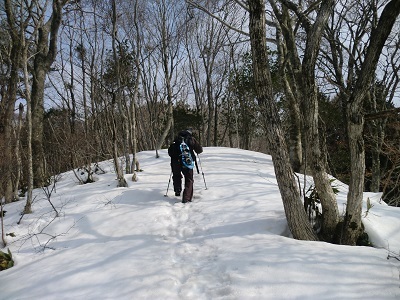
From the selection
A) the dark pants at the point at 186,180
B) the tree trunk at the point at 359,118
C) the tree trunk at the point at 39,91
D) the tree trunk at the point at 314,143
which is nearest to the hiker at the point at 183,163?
the dark pants at the point at 186,180

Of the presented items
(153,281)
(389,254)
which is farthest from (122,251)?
(389,254)

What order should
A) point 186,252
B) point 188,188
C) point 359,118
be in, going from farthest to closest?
point 188,188 → point 186,252 → point 359,118

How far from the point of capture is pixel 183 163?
6391 millimetres

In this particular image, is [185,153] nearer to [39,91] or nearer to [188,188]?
[188,188]

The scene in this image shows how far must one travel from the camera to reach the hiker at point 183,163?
20.7 feet

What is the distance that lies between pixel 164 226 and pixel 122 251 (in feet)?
3.44

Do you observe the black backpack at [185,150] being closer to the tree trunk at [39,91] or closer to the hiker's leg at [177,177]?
the hiker's leg at [177,177]

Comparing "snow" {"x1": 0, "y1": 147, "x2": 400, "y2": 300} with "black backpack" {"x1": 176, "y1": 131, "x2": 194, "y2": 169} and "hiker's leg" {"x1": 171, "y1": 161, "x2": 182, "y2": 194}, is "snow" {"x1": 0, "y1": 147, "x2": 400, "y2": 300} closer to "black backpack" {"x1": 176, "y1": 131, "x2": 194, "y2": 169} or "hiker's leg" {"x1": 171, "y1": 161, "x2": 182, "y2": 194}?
"hiker's leg" {"x1": 171, "y1": 161, "x2": 182, "y2": 194}

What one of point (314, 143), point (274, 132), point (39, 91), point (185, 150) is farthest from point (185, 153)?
point (39, 91)

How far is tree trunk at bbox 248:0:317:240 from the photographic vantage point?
3928mm

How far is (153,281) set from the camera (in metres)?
3.37

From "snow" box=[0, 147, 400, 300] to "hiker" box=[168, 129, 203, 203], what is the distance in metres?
0.31

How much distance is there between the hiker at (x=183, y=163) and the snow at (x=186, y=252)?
1.02 feet

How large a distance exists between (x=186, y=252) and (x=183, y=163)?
102 inches
